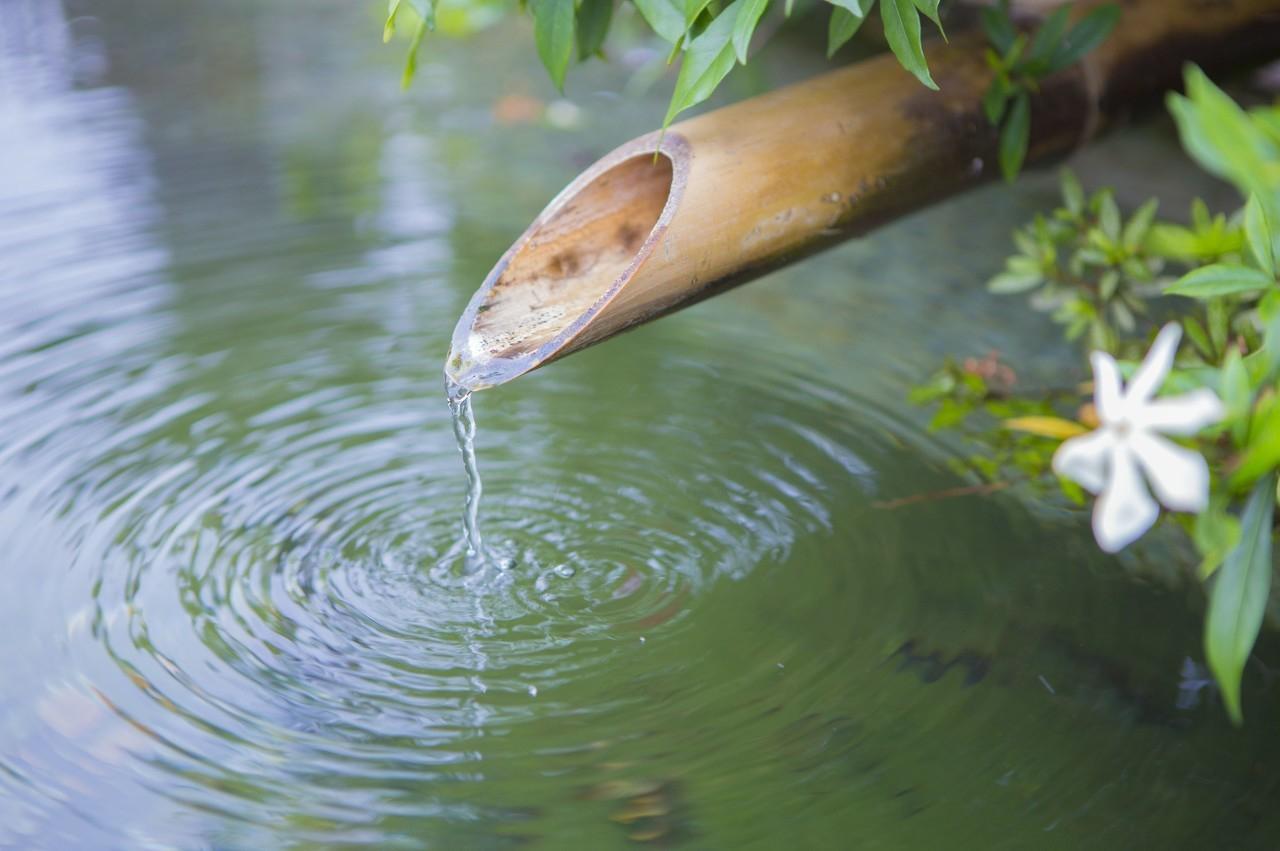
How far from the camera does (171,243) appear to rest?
325cm

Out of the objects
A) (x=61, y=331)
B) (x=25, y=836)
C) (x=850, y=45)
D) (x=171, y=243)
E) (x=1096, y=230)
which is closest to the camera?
(x=25, y=836)

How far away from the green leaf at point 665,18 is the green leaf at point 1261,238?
24.9 inches

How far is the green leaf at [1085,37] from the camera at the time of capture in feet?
7.33

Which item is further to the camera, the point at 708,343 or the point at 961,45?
the point at 708,343

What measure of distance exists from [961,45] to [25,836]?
186cm

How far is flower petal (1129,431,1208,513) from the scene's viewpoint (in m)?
0.91

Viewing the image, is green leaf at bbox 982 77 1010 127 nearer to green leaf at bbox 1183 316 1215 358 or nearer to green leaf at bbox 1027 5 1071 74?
green leaf at bbox 1027 5 1071 74

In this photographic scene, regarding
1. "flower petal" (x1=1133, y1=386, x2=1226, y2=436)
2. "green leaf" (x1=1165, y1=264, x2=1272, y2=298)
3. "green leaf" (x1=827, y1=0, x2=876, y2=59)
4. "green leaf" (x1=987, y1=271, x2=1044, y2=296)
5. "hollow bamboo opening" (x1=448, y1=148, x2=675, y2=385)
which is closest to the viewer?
"flower petal" (x1=1133, y1=386, x2=1226, y2=436)

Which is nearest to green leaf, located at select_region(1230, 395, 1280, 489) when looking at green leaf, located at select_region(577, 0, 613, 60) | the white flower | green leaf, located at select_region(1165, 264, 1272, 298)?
the white flower

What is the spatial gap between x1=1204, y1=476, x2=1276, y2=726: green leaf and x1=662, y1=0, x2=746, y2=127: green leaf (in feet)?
2.25

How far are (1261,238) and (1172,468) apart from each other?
0.47m

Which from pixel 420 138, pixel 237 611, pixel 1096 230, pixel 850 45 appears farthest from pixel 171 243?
pixel 1096 230

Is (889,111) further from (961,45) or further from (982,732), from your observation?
(982,732)

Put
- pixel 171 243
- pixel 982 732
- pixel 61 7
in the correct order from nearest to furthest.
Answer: pixel 982 732 → pixel 171 243 → pixel 61 7
